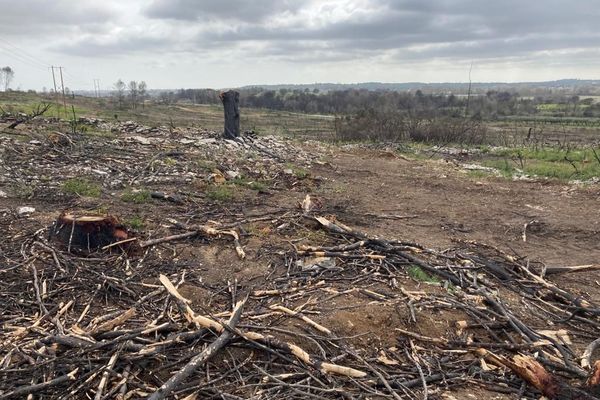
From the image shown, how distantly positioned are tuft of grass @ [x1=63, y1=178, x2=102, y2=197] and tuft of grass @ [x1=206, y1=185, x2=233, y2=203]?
5.30 ft

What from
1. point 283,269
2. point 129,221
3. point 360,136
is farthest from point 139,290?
point 360,136

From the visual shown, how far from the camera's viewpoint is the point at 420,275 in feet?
14.9

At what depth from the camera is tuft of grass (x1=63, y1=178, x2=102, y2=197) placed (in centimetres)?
661

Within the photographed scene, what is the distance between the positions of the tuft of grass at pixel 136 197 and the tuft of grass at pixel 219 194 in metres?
0.92

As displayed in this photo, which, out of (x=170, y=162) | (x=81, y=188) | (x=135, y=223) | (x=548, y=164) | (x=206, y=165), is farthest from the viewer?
(x=548, y=164)

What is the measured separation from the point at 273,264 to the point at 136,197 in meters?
2.95

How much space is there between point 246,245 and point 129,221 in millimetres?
1547

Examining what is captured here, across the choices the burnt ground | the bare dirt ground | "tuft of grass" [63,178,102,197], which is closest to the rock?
the burnt ground

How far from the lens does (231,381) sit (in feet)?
9.90

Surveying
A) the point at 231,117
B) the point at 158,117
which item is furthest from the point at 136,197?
the point at 158,117

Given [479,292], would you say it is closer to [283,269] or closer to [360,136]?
[283,269]

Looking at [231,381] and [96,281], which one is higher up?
[96,281]

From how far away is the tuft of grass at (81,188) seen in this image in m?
6.61

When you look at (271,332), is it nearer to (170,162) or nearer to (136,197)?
(136,197)
